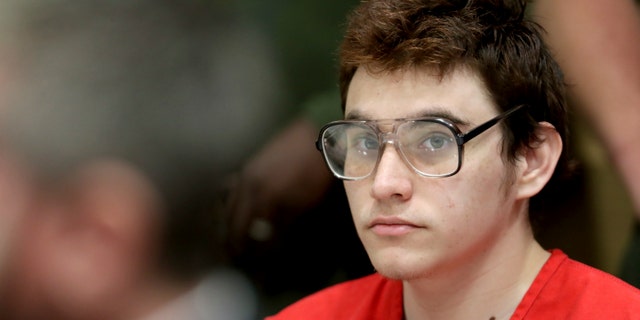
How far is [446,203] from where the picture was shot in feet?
4.58

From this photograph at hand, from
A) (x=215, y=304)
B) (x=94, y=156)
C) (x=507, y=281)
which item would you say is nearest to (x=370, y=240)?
(x=507, y=281)

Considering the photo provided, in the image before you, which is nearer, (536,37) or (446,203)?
(446,203)

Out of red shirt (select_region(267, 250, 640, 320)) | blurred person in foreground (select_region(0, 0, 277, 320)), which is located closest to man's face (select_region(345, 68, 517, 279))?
red shirt (select_region(267, 250, 640, 320))

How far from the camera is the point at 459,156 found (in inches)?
53.8

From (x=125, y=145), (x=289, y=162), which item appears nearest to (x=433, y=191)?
(x=289, y=162)

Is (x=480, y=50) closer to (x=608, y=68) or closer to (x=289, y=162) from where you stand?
(x=608, y=68)

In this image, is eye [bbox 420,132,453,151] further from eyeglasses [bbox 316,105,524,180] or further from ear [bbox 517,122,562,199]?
ear [bbox 517,122,562,199]

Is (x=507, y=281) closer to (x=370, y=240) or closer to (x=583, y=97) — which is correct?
(x=370, y=240)

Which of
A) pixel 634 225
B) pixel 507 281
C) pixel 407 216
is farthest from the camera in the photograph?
pixel 634 225

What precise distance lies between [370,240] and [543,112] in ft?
1.36

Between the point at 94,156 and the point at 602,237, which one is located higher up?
the point at 94,156

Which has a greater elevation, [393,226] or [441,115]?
[441,115]

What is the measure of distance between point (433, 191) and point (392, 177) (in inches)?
3.1

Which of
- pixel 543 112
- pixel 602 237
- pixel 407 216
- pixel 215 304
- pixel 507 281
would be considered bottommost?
pixel 215 304
